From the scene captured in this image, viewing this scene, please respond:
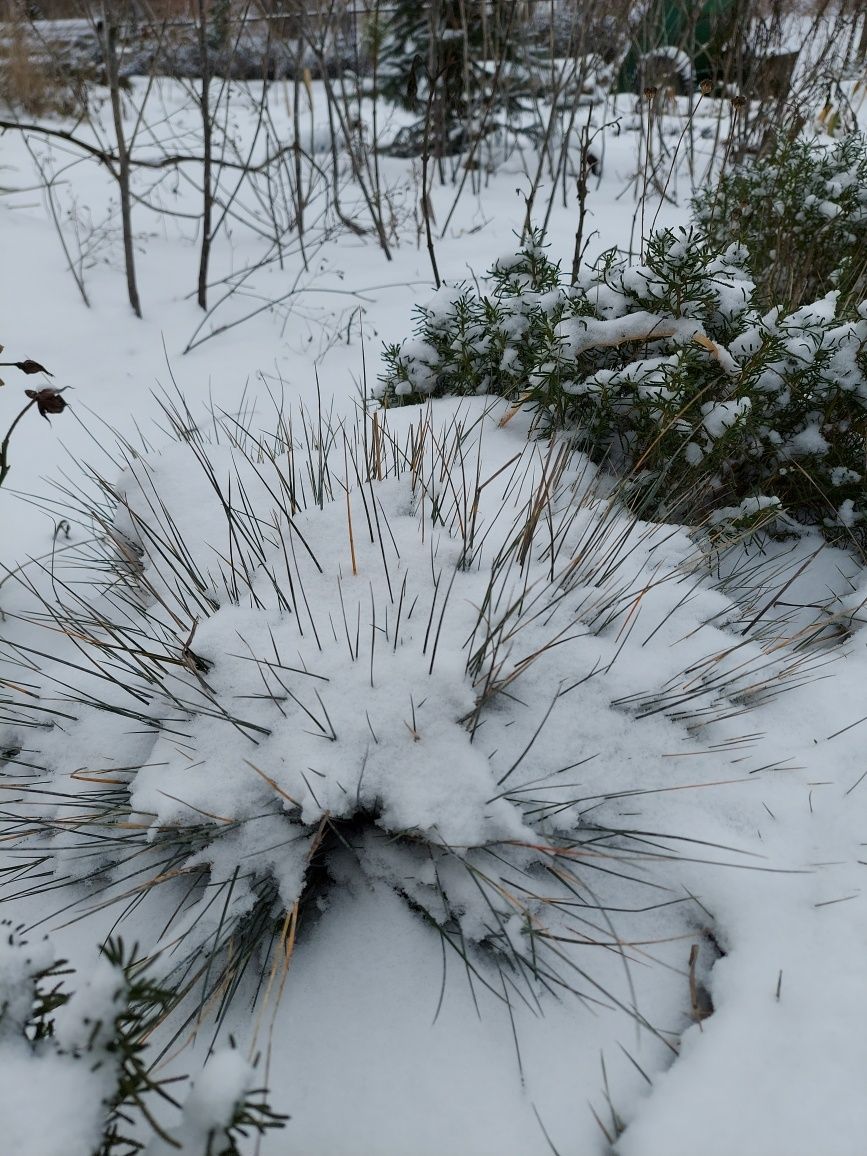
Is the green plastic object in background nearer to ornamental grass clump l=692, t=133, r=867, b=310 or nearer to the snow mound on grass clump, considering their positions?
ornamental grass clump l=692, t=133, r=867, b=310

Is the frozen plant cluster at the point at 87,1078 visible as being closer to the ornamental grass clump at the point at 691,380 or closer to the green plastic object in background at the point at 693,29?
the ornamental grass clump at the point at 691,380

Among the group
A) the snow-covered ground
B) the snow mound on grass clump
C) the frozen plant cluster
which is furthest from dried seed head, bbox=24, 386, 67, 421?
the frozen plant cluster

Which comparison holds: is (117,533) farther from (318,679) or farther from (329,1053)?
(329,1053)

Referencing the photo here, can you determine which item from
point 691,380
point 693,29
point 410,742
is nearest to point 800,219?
point 691,380

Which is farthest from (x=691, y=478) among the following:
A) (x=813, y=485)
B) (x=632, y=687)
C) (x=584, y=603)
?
(x=632, y=687)

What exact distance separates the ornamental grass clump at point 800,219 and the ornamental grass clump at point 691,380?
482 mm

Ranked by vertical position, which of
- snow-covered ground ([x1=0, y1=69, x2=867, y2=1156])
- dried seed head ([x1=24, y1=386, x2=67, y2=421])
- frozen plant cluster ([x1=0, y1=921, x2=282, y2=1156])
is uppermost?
dried seed head ([x1=24, y1=386, x2=67, y2=421])

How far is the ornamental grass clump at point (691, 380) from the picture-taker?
6.44ft

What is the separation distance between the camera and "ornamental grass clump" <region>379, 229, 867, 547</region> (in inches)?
77.2

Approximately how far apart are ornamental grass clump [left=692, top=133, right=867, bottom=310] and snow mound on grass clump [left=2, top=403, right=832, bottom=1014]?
146 cm

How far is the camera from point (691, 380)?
6.50 feet

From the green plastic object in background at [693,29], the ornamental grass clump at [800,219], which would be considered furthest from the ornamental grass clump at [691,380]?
the green plastic object in background at [693,29]

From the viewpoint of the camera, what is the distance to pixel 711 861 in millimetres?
1265

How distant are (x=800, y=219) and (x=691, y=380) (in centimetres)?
Result: 130
